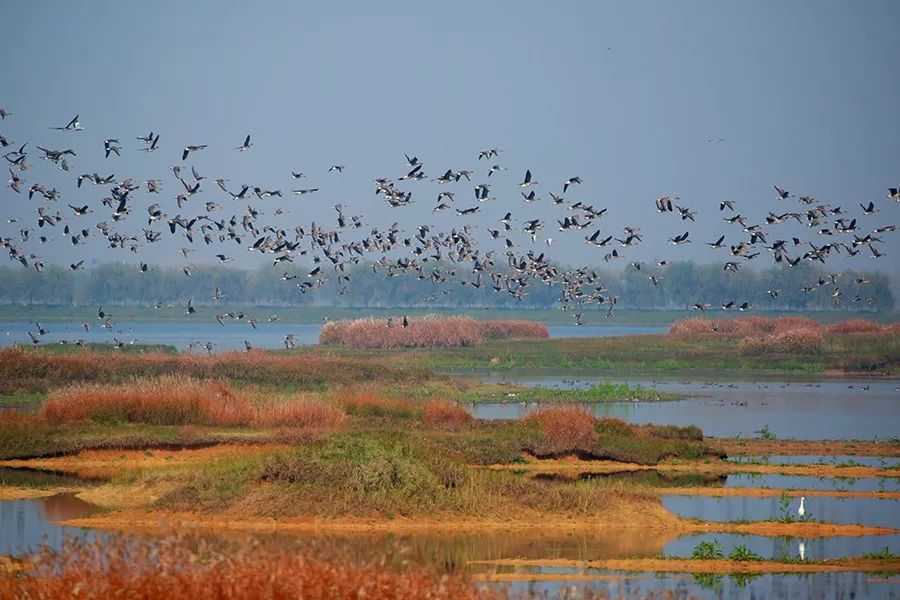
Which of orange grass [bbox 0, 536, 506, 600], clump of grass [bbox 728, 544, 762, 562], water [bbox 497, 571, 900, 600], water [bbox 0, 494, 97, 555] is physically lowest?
water [bbox 497, 571, 900, 600]

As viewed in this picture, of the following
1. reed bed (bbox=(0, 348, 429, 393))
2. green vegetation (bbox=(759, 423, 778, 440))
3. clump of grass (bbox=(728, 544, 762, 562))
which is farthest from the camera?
reed bed (bbox=(0, 348, 429, 393))

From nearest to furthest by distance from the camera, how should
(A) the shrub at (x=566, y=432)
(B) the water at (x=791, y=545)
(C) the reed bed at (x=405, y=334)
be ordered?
(B) the water at (x=791, y=545)
(A) the shrub at (x=566, y=432)
(C) the reed bed at (x=405, y=334)

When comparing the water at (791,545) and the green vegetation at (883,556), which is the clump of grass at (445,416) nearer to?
the water at (791,545)

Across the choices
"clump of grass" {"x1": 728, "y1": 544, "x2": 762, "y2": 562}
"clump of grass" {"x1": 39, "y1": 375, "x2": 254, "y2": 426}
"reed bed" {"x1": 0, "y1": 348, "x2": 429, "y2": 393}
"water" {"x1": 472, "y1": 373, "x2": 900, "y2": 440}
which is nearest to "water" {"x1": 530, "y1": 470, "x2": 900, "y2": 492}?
"clump of grass" {"x1": 728, "y1": 544, "x2": 762, "y2": 562}

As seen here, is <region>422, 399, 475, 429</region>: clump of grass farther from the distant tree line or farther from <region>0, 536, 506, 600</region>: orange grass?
the distant tree line

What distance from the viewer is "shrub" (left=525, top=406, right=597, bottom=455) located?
1468 inches

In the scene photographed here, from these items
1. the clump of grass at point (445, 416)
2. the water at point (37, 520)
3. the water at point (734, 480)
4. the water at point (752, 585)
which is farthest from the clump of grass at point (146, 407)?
the water at point (752, 585)

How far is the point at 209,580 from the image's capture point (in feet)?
49.6

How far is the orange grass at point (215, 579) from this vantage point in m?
15.0

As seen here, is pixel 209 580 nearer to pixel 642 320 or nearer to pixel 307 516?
pixel 307 516

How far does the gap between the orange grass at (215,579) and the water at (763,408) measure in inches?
1178

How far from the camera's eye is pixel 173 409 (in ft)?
131

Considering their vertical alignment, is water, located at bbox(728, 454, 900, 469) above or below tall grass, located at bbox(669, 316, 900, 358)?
below

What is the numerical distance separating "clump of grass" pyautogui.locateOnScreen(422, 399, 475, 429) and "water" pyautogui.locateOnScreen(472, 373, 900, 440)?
20.5 ft
